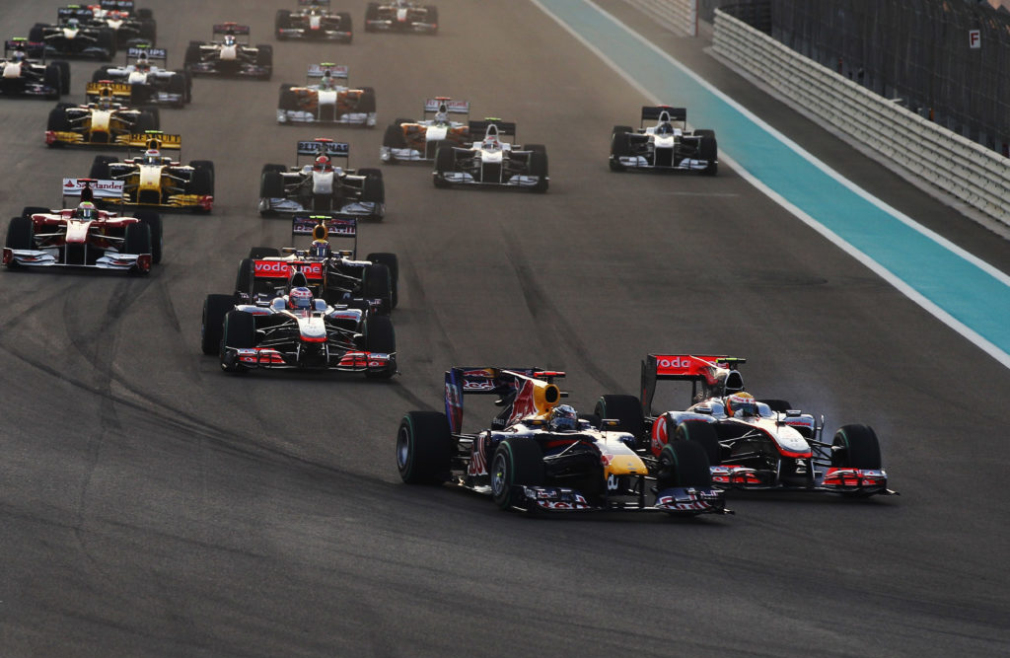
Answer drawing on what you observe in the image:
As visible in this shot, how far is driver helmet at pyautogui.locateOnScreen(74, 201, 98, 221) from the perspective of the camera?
29.4m

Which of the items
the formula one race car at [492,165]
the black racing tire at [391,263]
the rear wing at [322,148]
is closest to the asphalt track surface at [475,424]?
the black racing tire at [391,263]

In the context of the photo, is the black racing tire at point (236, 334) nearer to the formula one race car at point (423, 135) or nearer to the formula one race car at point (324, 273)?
the formula one race car at point (324, 273)

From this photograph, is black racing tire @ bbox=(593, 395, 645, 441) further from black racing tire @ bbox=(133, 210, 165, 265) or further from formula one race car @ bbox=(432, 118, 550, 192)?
formula one race car @ bbox=(432, 118, 550, 192)

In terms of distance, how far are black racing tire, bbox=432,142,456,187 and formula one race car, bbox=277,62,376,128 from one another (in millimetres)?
7995

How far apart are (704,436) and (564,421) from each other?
1.54 metres

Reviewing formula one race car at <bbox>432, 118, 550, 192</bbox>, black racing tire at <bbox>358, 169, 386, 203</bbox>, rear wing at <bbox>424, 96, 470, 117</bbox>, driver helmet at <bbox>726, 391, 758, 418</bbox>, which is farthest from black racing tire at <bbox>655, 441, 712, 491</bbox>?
rear wing at <bbox>424, 96, 470, 117</bbox>

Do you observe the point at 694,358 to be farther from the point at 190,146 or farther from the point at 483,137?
the point at 190,146

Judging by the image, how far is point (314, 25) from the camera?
63.8 m

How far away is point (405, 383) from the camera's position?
23.2m

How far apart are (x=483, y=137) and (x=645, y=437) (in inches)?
928

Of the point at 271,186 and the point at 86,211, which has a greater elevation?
the point at 86,211

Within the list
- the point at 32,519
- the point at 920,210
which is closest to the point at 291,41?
the point at 920,210

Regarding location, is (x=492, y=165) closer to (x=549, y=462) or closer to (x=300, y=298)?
(x=300, y=298)

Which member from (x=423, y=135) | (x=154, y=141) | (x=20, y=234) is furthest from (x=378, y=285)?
(x=423, y=135)
